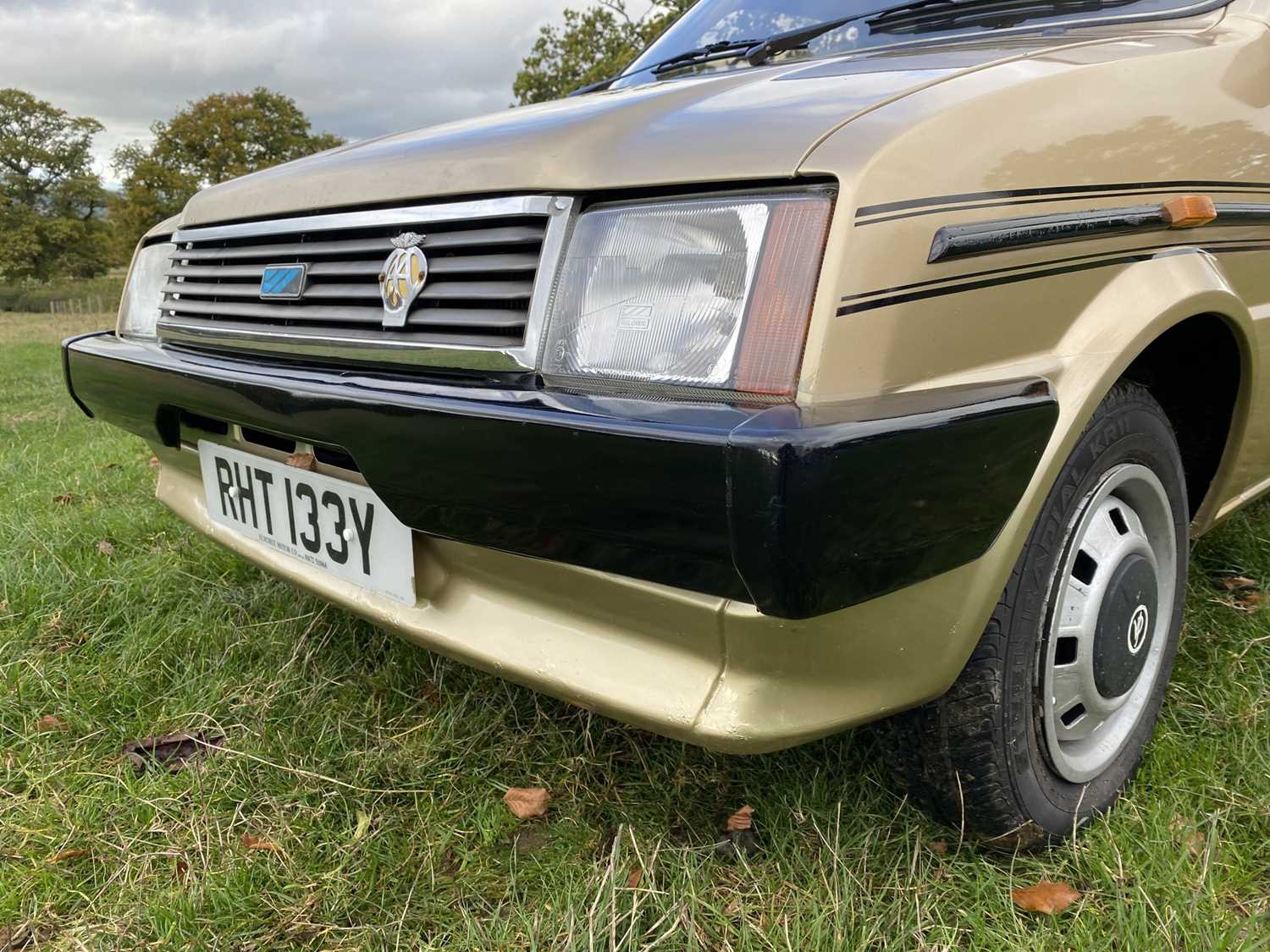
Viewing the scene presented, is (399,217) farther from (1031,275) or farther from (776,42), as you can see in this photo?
(776,42)

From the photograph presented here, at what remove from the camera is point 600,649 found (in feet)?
3.97

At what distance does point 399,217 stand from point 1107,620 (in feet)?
4.25

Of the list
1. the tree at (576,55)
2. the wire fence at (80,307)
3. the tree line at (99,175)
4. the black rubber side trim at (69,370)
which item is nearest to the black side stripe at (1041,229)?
the black rubber side trim at (69,370)

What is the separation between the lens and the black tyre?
1.30m

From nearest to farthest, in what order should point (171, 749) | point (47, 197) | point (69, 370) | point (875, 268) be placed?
1. point (875, 268)
2. point (171, 749)
3. point (69, 370)
4. point (47, 197)

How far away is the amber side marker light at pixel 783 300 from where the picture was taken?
1018 millimetres

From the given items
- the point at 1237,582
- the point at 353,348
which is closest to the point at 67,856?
the point at 353,348

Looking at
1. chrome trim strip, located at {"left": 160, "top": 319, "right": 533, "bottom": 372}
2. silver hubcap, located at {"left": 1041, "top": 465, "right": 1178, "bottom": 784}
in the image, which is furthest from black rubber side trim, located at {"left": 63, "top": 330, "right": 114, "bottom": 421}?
silver hubcap, located at {"left": 1041, "top": 465, "right": 1178, "bottom": 784}

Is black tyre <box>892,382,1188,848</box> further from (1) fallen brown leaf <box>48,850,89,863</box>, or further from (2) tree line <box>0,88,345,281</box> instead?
(2) tree line <box>0,88,345,281</box>

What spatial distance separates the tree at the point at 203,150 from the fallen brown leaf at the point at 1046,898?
4035cm

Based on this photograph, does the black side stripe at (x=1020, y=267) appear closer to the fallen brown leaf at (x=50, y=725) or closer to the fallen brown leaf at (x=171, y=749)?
the fallen brown leaf at (x=171, y=749)

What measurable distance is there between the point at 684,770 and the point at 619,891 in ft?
1.13

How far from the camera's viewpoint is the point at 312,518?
1.56 m

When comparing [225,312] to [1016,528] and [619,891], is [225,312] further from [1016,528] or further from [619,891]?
[1016,528]
